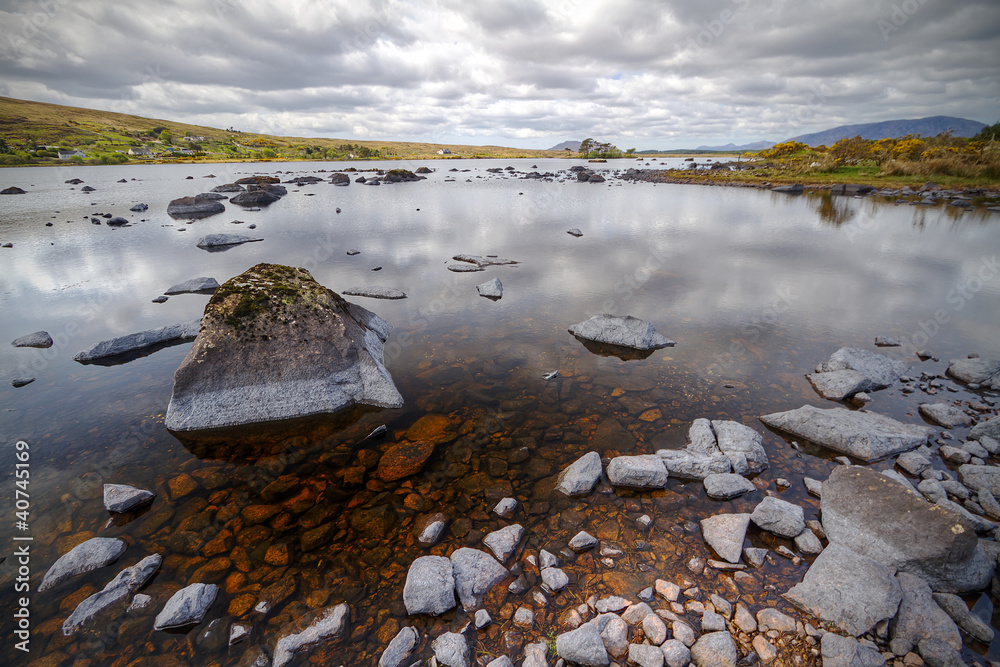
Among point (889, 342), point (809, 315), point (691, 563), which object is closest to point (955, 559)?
point (691, 563)

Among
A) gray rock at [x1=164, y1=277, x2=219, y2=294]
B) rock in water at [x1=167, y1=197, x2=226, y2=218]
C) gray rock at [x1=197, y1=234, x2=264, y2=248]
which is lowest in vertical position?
gray rock at [x1=164, y1=277, x2=219, y2=294]

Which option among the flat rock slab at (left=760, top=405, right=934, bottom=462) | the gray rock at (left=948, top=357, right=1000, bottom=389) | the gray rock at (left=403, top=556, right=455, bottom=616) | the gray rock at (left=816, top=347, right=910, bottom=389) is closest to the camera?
the gray rock at (left=403, top=556, right=455, bottom=616)

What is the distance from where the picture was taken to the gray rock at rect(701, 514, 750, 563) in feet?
20.9

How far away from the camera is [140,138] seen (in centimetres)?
16812

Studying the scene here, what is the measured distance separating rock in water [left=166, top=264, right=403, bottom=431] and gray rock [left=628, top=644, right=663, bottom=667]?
776 centimetres

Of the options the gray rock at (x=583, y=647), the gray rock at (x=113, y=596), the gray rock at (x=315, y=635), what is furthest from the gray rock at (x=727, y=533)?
the gray rock at (x=113, y=596)

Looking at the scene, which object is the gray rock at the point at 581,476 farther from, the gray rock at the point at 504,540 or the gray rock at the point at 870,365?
the gray rock at the point at 870,365

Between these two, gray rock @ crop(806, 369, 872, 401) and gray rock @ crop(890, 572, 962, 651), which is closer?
gray rock @ crop(890, 572, 962, 651)

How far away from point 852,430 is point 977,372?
675cm

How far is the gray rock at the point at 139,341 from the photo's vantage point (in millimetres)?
13269

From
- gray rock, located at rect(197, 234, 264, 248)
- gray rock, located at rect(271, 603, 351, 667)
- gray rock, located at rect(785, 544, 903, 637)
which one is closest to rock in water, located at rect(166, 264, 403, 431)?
gray rock, located at rect(271, 603, 351, 667)

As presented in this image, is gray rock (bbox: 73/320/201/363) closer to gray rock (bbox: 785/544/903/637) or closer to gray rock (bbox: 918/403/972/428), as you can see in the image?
gray rock (bbox: 785/544/903/637)

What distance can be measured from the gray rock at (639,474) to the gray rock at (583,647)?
10.7 ft

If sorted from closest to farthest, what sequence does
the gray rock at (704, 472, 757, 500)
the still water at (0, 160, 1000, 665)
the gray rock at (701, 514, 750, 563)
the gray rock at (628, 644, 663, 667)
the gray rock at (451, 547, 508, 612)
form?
1. the gray rock at (628, 644, 663, 667)
2. the gray rock at (451, 547, 508, 612)
3. the still water at (0, 160, 1000, 665)
4. the gray rock at (701, 514, 750, 563)
5. the gray rock at (704, 472, 757, 500)
